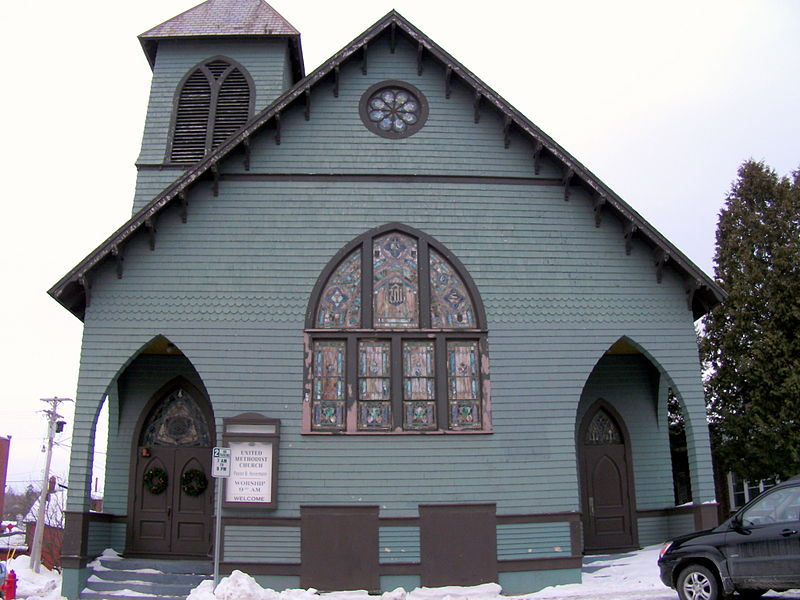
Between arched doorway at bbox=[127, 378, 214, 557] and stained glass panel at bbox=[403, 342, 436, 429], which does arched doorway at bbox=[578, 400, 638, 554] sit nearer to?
stained glass panel at bbox=[403, 342, 436, 429]

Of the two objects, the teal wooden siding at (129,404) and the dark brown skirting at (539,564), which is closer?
the dark brown skirting at (539,564)

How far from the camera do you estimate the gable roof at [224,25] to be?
1952 cm

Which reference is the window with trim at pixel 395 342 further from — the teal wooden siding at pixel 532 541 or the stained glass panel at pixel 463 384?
the teal wooden siding at pixel 532 541

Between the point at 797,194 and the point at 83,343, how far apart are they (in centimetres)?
1860

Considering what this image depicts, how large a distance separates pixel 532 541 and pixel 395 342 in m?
4.07

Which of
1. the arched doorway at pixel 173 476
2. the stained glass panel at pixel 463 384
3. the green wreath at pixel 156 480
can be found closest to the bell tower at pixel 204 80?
the arched doorway at pixel 173 476

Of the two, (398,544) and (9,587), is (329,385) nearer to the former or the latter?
(398,544)

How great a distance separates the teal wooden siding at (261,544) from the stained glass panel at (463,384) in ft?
10.9

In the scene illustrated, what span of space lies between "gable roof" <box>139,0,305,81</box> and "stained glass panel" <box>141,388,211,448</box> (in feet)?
29.1

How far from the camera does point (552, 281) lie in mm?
14828

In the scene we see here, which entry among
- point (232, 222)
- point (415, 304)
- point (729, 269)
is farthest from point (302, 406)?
point (729, 269)

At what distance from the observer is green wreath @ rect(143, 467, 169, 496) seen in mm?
15586

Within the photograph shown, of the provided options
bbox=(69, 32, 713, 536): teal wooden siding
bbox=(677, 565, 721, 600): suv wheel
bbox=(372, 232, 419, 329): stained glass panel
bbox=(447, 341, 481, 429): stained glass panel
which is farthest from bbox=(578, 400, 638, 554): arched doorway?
bbox=(677, 565, 721, 600): suv wheel

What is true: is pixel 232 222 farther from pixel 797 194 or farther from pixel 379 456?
pixel 797 194
